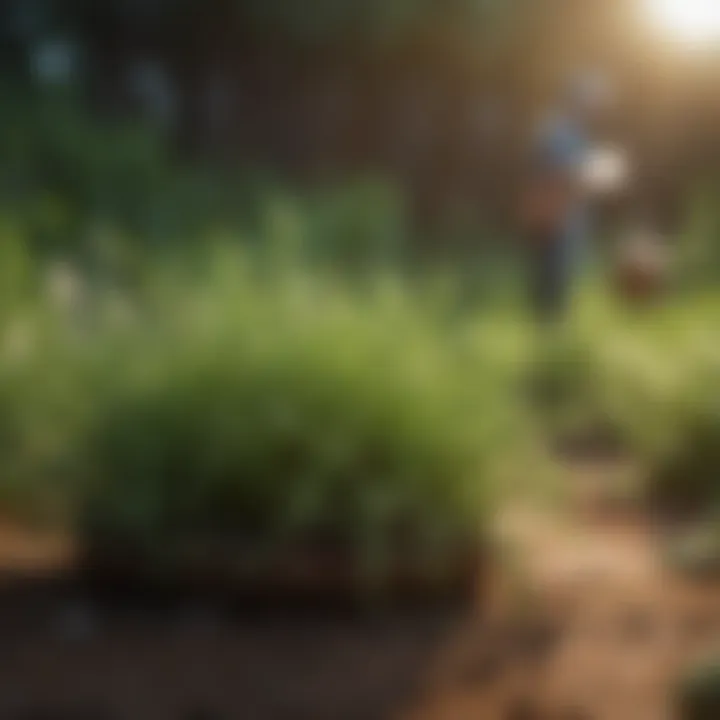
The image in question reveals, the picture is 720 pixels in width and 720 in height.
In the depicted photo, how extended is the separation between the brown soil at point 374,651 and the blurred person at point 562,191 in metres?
1.80

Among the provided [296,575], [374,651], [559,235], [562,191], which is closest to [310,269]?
[296,575]

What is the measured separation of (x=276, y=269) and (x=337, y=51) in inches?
368

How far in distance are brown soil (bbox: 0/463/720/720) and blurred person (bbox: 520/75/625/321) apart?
1.80 m

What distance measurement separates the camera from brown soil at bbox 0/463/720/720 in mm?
3662

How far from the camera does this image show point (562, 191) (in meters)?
5.99

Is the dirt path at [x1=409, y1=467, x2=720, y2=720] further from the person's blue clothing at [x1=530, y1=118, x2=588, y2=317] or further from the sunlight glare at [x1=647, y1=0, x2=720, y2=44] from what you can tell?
the sunlight glare at [x1=647, y1=0, x2=720, y2=44]

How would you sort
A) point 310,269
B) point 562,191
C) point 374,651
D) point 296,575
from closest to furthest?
point 374,651 < point 296,575 < point 310,269 < point 562,191

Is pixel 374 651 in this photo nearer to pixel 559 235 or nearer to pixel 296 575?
pixel 296 575

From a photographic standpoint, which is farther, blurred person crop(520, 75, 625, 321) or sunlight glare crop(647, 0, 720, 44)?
sunlight glare crop(647, 0, 720, 44)

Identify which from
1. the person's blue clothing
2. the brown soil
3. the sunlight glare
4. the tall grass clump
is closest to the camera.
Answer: the brown soil

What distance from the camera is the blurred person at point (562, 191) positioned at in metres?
5.92

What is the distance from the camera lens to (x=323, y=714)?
3.64 m

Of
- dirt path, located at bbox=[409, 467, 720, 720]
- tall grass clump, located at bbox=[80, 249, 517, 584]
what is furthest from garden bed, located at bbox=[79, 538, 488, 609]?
dirt path, located at bbox=[409, 467, 720, 720]

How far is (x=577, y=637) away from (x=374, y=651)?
1.46 ft
